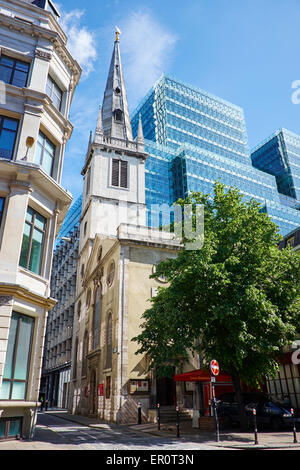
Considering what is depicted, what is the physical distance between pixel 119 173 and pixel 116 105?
13.8 m

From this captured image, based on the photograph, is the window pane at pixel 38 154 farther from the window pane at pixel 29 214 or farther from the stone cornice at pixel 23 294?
the stone cornice at pixel 23 294

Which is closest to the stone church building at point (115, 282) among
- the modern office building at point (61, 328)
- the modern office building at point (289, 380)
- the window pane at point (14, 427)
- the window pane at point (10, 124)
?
the modern office building at point (289, 380)

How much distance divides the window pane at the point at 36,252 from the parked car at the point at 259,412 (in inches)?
516

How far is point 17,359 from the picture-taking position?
1254 centimetres

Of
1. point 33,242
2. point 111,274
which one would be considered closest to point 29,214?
point 33,242

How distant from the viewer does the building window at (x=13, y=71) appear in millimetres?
15664

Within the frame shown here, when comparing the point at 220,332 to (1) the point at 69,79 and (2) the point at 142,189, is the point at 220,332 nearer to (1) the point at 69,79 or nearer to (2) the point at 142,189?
(1) the point at 69,79

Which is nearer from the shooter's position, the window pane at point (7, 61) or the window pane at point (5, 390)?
the window pane at point (5, 390)

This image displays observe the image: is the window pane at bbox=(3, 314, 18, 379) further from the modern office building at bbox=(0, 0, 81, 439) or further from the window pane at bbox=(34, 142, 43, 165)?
the window pane at bbox=(34, 142, 43, 165)

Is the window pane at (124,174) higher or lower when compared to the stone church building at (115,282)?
higher

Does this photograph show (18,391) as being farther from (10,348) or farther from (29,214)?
(29,214)

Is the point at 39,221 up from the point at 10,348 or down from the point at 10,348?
up
